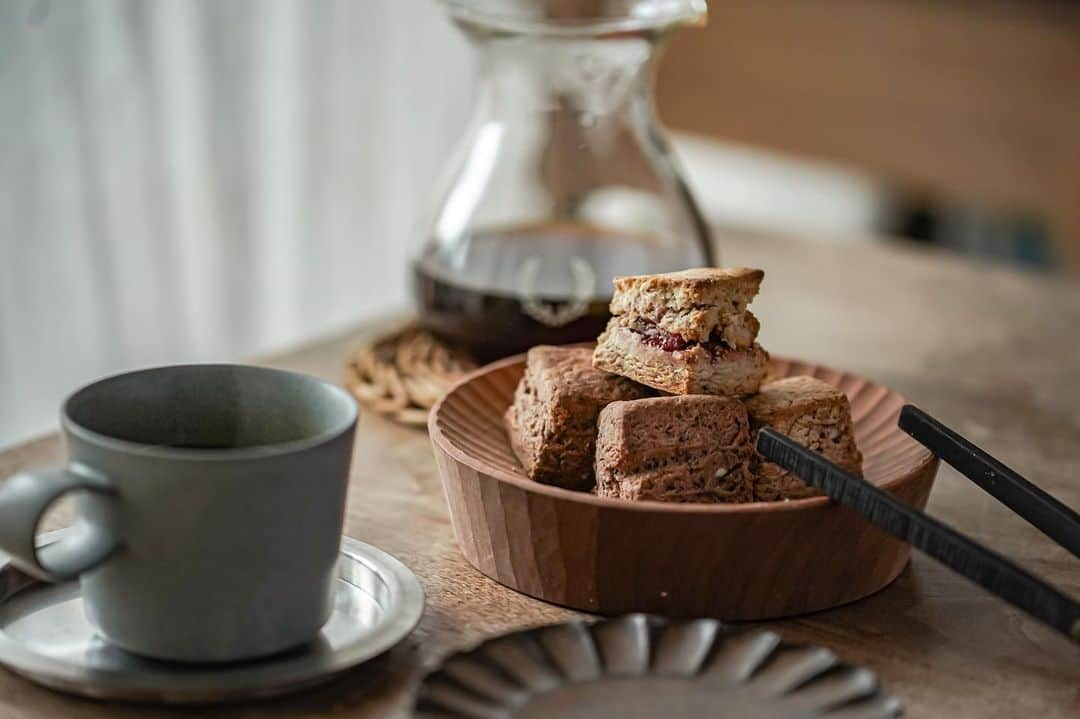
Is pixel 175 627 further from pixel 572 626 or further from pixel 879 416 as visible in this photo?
pixel 879 416

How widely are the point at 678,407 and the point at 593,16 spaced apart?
53cm

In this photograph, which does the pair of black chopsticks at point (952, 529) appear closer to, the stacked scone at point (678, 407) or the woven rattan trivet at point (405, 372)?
the stacked scone at point (678, 407)

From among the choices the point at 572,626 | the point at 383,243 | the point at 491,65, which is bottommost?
the point at 383,243

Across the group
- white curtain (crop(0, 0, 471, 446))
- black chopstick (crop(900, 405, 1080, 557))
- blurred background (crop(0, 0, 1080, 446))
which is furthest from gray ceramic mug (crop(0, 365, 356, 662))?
blurred background (crop(0, 0, 1080, 446))

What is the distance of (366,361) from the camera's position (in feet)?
3.47

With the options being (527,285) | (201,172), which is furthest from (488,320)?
(201,172)

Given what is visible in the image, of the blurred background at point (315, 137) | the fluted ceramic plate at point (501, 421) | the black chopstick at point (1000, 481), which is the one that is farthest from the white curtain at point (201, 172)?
the black chopstick at point (1000, 481)

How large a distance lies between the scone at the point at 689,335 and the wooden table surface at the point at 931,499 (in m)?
0.14

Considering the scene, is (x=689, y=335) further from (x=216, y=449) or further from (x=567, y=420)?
(x=216, y=449)

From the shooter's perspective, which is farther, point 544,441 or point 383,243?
point 383,243

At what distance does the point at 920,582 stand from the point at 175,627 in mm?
408

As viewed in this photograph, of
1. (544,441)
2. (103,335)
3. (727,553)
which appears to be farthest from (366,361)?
→ (103,335)

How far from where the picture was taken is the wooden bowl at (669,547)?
0.63m

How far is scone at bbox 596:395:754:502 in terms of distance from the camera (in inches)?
26.2
